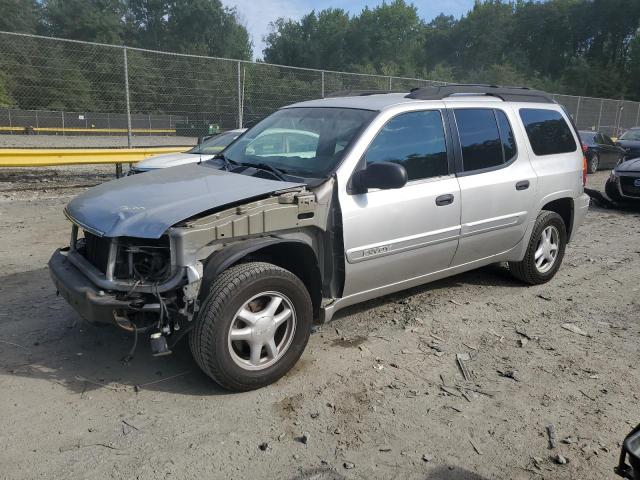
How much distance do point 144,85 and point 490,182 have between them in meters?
9.64

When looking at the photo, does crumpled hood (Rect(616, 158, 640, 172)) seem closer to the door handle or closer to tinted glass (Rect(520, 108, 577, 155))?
tinted glass (Rect(520, 108, 577, 155))

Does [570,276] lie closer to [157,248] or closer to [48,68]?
[157,248]

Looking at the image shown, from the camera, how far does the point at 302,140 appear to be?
425 centimetres

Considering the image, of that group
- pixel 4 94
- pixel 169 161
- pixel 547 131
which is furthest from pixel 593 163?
pixel 4 94

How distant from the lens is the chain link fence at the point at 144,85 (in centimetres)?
1097

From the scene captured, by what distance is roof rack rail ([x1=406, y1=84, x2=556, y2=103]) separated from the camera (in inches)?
174

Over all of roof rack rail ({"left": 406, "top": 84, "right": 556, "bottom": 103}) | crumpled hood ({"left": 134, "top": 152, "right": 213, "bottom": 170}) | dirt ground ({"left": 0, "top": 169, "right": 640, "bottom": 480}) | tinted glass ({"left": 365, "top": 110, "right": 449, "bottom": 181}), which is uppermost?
roof rack rail ({"left": 406, "top": 84, "right": 556, "bottom": 103})

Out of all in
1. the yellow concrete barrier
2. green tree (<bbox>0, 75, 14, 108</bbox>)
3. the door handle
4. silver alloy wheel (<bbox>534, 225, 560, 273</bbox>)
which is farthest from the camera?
green tree (<bbox>0, 75, 14, 108</bbox>)

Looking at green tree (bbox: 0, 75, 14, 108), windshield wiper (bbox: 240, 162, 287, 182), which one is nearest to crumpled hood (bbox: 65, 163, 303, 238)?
windshield wiper (bbox: 240, 162, 287, 182)

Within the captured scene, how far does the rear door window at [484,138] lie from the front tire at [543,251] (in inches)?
33.6

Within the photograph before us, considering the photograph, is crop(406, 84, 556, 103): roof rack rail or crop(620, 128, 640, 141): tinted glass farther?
crop(620, 128, 640, 141): tinted glass

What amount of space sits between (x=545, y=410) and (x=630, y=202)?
335 inches

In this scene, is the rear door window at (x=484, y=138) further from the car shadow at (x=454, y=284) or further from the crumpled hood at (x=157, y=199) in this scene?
the crumpled hood at (x=157, y=199)

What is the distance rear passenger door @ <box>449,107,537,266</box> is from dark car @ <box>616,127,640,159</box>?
45.5 feet
